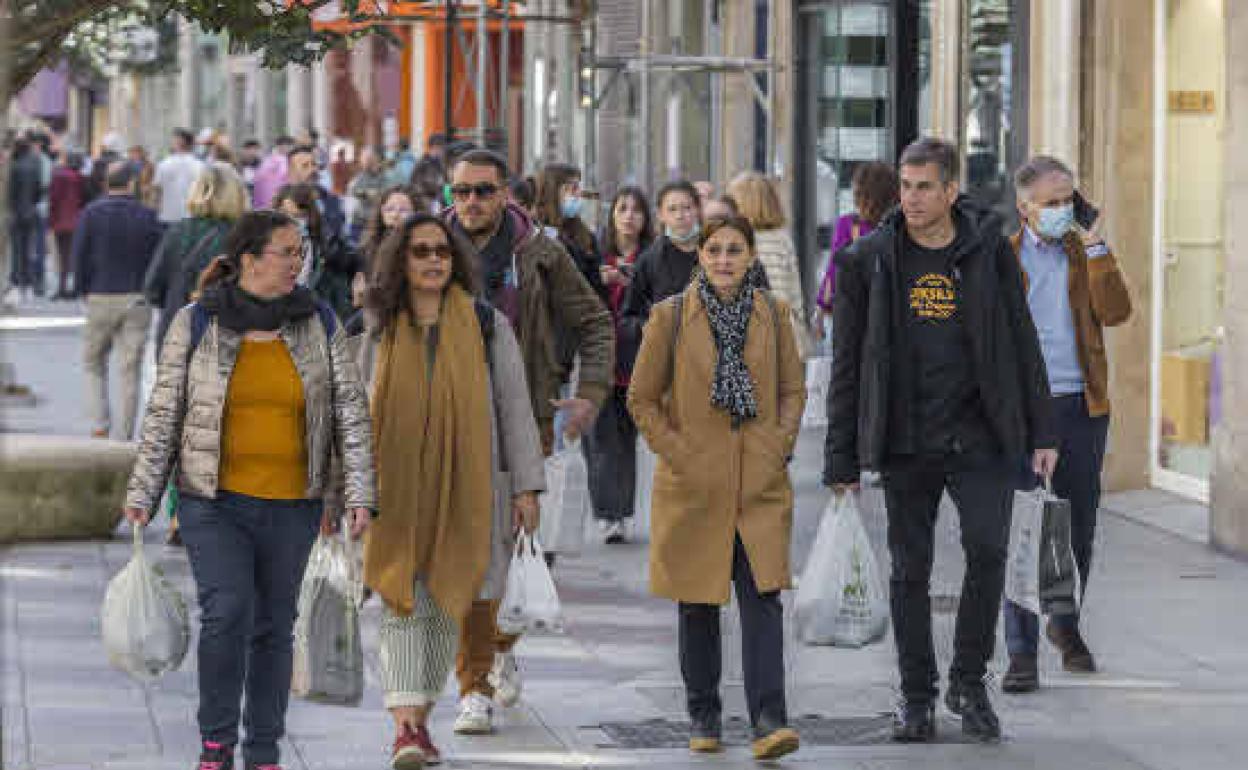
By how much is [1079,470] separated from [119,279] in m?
8.98

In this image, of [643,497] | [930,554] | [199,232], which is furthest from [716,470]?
[643,497]

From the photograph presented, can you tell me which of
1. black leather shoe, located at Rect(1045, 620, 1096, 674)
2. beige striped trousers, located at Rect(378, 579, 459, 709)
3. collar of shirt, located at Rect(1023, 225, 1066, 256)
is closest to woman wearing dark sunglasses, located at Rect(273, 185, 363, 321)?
collar of shirt, located at Rect(1023, 225, 1066, 256)

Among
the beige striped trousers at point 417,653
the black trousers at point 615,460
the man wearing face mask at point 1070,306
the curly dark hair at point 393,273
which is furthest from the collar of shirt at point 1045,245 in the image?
the black trousers at point 615,460

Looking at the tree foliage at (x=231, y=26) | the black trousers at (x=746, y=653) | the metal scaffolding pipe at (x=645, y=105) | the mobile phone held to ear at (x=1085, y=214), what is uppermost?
the metal scaffolding pipe at (x=645, y=105)

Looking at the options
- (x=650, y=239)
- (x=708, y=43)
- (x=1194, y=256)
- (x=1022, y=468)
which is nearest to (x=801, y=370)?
(x=1022, y=468)

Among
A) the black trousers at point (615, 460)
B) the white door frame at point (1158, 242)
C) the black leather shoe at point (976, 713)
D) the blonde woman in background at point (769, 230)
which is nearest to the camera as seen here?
the black leather shoe at point (976, 713)

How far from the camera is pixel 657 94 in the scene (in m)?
26.1

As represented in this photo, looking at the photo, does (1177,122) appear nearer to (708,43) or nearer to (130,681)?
(130,681)

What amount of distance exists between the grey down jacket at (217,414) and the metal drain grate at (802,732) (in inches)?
54.8

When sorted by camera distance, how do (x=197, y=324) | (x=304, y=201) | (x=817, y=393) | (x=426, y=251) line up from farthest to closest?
(x=304, y=201) < (x=817, y=393) < (x=426, y=251) < (x=197, y=324)

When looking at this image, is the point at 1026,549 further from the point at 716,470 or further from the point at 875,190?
the point at 875,190

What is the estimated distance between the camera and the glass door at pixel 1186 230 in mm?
13961

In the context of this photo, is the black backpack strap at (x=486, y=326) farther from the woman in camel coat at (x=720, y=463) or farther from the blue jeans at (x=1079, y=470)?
the blue jeans at (x=1079, y=470)

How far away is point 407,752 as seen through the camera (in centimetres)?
720
